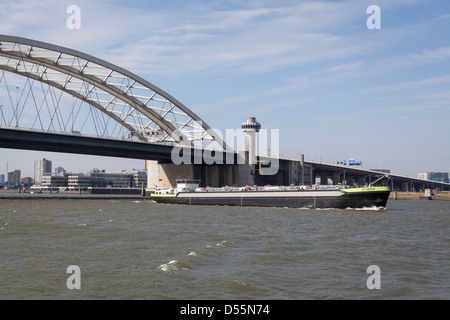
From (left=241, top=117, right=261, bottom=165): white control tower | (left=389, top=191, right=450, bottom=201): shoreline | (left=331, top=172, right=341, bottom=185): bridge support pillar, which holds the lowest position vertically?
(left=389, top=191, right=450, bottom=201): shoreline

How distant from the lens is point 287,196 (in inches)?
2411

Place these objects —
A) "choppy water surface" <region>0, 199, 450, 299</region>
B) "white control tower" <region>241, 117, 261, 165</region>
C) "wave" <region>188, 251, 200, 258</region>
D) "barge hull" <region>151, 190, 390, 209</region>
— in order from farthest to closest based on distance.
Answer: "white control tower" <region>241, 117, 261, 165</region> → "barge hull" <region>151, 190, 390, 209</region> → "wave" <region>188, 251, 200, 258</region> → "choppy water surface" <region>0, 199, 450, 299</region>

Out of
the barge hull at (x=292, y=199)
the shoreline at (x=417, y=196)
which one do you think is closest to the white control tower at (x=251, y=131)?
the shoreline at (x=417, y=196)

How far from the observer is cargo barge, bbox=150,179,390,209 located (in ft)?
178

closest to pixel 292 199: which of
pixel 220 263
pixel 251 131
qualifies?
pixel 220 263

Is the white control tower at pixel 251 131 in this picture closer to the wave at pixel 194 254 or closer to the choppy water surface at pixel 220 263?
the choppy water surface at pixel 220 263

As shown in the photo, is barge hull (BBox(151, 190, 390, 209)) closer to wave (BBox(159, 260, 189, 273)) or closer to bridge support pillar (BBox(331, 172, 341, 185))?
wave (BBox(159, 260, 189, 273))

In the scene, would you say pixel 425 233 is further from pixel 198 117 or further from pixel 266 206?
A: pixel 198 117

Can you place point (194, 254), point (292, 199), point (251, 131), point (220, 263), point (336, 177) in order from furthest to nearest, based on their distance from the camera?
1. point (336, 177)
2. point (251, 131)
3. point (292, 199)
4. point (194, 254)
5. point (220, 263)

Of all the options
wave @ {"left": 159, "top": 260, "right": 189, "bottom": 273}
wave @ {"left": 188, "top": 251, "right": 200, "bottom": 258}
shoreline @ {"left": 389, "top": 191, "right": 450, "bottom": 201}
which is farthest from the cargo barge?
shoreline @ {"left": 389, "top": 191, "right": 450, "bottom": 201}

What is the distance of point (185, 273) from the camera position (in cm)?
1648

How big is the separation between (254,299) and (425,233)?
21.6m

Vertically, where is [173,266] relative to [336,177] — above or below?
below

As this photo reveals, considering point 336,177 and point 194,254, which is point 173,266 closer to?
point 194,254
